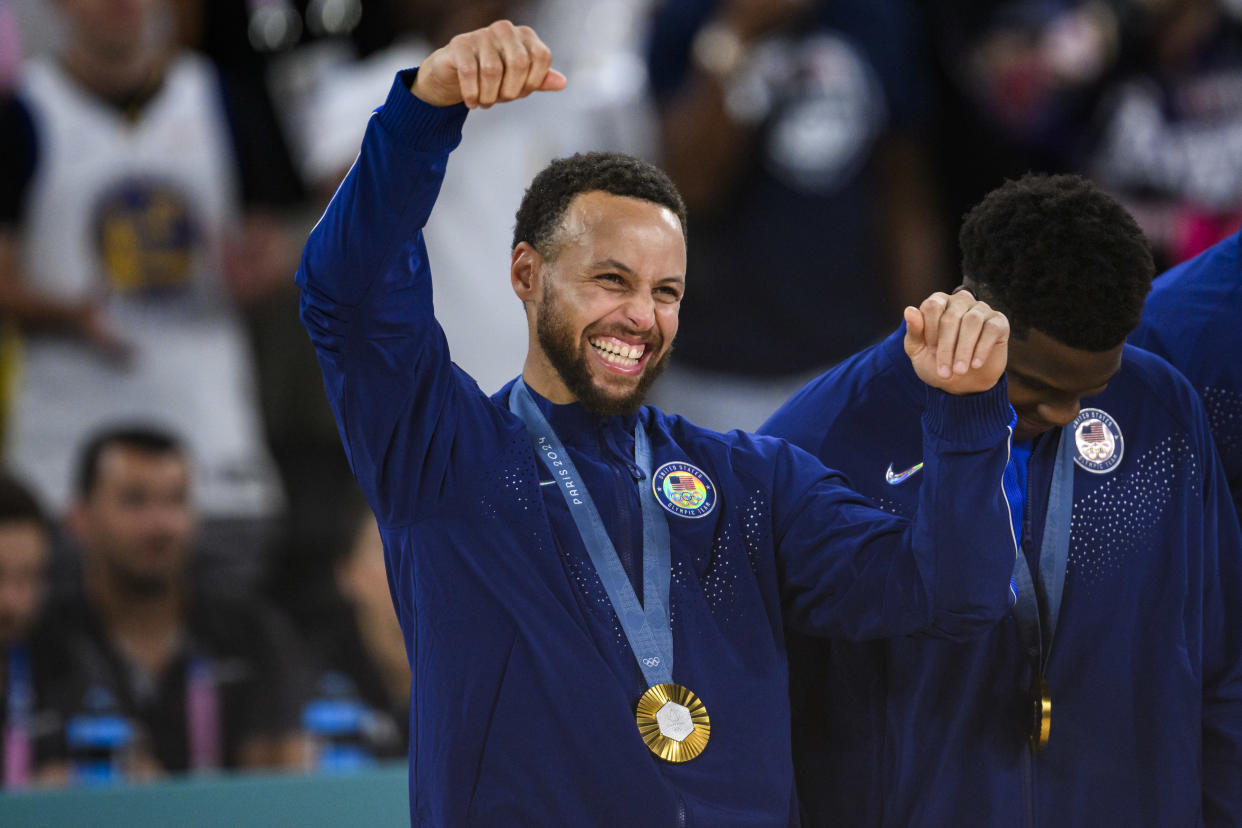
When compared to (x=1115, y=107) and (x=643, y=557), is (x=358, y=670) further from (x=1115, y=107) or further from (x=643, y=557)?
(x=1115, y=107)

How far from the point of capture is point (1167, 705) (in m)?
3.08

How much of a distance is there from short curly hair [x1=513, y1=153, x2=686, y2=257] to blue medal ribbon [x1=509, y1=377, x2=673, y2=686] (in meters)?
0.33

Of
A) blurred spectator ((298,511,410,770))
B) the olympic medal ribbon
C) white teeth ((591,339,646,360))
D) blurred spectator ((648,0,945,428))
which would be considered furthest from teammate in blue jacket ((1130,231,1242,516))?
blurred spectator ((298,511,410,770))

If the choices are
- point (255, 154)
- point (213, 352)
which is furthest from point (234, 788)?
point (255, 154)

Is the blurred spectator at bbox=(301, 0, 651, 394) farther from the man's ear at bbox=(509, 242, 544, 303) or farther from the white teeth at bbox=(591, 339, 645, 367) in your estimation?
the white teeth at bbox=(591, 339, 645, 367)

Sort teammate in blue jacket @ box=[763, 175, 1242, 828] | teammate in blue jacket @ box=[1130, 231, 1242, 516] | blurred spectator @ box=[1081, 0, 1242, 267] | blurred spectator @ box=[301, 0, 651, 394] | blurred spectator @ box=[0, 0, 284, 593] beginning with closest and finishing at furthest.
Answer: teammate in blue jacket @ box=[763, 175, 1242, 828]
teammate in blue jacket @ box=[1130, 231, 1242, 516]
blurred spectator @ box=[0, 0, 284, 593]
blurred spectator @ box=[301, 0, 651, 394]
blurred spectator @ box=[1081, 0, 1242, 267]

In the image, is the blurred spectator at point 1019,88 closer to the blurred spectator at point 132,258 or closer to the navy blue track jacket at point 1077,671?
the blurred spectator at point 132,258

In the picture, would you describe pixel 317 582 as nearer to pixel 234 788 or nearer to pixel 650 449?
pixel 234 788

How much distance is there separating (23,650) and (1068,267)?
3723mm

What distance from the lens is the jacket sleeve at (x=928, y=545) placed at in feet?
8.66

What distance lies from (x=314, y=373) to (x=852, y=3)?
2.49 meters

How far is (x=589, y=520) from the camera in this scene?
282 centimetres

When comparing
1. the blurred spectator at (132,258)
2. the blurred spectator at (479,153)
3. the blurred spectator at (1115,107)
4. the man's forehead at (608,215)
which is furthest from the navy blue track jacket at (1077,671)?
the blurred spectator at (1115,107)

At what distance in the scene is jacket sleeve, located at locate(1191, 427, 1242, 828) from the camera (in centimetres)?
318
